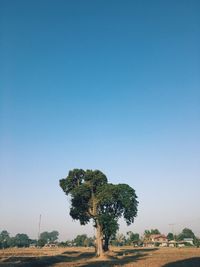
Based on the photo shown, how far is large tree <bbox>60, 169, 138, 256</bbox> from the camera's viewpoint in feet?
197

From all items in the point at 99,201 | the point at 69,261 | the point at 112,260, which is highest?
the point at 99,201

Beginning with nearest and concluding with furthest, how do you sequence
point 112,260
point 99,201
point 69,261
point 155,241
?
1. point 112,260
2. point 69,261
3. point 99,201
4. point 155,241

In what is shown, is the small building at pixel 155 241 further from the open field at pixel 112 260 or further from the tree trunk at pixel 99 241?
the tree trunk at pixel 99 241

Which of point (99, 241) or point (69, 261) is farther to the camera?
point (99, 241)

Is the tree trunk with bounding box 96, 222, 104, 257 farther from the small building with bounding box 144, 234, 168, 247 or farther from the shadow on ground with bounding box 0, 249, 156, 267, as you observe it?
the small building with bounding box 144, 234, 168, 247

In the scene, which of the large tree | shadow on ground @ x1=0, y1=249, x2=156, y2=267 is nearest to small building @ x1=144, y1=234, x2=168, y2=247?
the large tree

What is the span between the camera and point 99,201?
59844 mm

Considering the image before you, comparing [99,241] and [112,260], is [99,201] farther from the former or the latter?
[112,260]

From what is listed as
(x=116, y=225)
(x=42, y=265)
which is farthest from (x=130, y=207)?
(x=42, y=265)

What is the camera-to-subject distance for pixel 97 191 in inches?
2404

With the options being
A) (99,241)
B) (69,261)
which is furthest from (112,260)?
(99,241)

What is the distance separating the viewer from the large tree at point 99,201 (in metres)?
60.1

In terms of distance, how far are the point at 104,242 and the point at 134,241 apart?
92834 mm

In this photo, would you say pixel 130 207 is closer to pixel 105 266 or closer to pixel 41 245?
pixel 105 266
